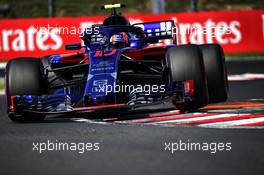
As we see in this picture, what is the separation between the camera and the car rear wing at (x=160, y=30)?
11289 mm

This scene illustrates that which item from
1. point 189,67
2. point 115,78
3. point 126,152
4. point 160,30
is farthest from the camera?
point 160,30

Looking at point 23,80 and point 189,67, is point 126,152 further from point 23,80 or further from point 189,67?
point 23,80

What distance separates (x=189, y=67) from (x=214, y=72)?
3.11 feet

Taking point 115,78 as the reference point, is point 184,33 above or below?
below

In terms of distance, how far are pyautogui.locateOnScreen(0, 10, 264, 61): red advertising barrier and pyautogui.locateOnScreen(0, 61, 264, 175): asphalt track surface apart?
1411 centimetres

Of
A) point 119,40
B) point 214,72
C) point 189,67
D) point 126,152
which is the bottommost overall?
point 126,152

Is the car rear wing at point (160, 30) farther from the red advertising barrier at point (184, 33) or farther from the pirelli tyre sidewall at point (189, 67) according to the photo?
the red advertising barrier at point (184, 33)

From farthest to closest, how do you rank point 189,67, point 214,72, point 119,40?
point 119,40 → point 214,72 → point 189,67

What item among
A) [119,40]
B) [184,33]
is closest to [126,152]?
[119,40]

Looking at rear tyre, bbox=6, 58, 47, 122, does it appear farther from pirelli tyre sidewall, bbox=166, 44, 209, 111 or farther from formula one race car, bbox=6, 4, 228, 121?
pirelli tyre sidewall, bbox=166, 44, 209, 111

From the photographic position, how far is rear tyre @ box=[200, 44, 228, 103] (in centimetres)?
1021

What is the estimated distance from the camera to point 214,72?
10.2 meters

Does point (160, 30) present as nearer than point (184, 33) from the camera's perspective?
Yes

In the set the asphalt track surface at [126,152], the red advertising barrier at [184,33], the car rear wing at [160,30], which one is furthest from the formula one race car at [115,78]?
the red advertising barrier at [184,33]
